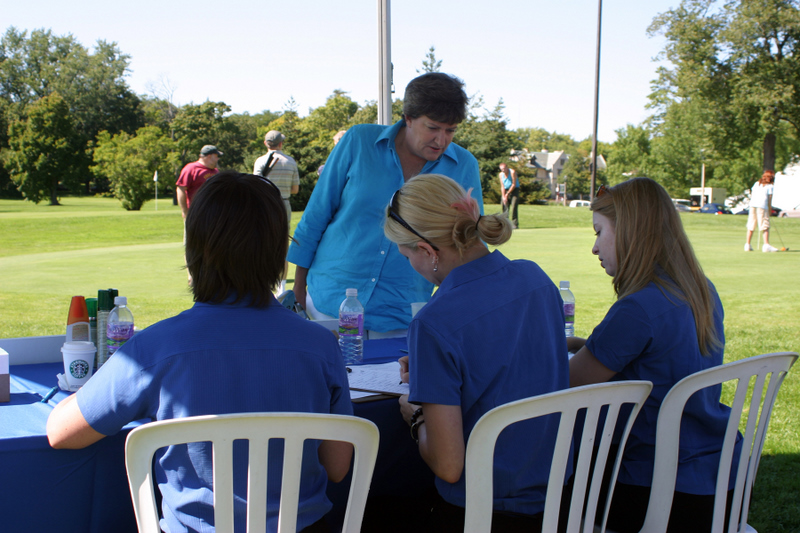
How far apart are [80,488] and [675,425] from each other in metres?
1.34

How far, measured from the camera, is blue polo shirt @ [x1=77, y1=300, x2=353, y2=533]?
1.16m

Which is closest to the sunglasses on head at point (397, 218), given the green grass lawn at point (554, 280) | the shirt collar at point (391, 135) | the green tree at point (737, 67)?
the shirt collar at point (391, 135)

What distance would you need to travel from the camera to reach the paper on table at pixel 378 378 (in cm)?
179

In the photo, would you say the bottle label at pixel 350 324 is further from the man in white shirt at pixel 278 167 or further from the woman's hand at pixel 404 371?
the man in white shirt at pixel 278 167

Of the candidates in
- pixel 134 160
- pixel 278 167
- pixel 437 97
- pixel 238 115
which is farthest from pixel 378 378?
→ pixel 238 115

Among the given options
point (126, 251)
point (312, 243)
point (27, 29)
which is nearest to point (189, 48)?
point (126, 251)

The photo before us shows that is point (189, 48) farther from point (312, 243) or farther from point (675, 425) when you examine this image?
point (675, 425)

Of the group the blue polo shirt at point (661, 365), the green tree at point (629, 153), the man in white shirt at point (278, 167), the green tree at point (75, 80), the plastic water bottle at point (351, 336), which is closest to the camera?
the blue polo shirt at point (661, 365)

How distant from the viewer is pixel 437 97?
2402 millimetres

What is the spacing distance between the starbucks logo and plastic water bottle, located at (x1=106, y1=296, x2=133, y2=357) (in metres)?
0.09

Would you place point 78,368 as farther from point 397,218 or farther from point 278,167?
point 278,167

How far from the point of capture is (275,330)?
123 cm

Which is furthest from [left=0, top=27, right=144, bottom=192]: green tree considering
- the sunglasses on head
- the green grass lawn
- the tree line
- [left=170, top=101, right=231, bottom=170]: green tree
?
the sunglasses on head

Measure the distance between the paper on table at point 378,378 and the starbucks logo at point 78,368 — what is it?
27.3 inches
